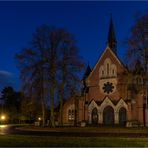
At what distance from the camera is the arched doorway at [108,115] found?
59556 millimetres

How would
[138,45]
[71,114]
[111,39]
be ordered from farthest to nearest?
[111,39]
[71,114]
[138,45]

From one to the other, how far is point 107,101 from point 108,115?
8.91 ft

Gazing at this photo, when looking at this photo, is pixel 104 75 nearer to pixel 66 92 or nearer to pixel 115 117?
pixel 115 117

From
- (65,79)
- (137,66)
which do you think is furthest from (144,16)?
(65,79)

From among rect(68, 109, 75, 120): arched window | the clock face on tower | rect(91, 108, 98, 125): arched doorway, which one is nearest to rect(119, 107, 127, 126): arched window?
the clock face on tower

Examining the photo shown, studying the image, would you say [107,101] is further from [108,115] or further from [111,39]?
[111,39]

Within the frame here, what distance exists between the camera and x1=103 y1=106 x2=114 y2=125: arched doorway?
59556mm

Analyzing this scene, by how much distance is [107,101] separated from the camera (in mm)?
60156

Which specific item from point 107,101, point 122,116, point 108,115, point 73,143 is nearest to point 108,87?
point 107,101

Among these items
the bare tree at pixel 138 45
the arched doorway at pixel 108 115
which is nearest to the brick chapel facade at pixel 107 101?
the arched doorway at pixel 108 115

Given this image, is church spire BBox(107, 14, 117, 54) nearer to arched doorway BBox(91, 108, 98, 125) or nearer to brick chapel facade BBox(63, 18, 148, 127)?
brick chapel facade BBox(63, 18, 148, 127)

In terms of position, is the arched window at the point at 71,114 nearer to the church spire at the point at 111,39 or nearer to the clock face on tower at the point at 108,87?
the clock face on tower at the point at 108,87

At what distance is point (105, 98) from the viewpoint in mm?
60562

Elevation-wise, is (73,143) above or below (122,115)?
below
